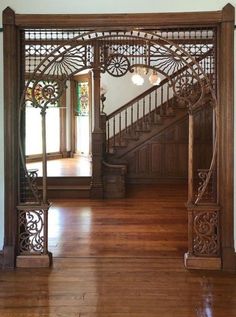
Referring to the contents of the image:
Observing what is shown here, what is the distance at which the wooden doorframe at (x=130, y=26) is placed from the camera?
415cm

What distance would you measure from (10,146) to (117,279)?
5.31ft

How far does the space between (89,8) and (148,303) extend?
272 cm

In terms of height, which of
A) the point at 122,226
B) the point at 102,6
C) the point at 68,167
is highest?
the point at 102,6

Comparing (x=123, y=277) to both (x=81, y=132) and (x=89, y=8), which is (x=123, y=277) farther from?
(x=81, y=132)

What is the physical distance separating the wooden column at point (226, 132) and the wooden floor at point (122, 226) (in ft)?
2.20

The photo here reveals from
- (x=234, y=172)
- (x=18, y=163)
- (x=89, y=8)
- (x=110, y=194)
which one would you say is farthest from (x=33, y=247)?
(x=110, y=194)

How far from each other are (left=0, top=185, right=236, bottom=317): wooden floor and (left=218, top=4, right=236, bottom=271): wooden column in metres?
0.33

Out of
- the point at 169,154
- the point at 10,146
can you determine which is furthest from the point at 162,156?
the point at 10,146

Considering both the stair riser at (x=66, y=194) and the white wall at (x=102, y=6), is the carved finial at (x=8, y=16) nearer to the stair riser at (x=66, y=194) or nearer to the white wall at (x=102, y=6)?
the white wall at (x=102, y=6)

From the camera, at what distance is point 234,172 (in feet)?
13.9

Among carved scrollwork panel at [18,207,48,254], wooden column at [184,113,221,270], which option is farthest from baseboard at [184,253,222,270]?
carved scrollwork panel at [18,207,48,254]

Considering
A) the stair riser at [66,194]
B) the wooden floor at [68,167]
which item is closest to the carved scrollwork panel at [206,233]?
the stair riser at [66,194]

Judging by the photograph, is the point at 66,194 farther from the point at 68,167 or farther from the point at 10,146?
the point at 10,146

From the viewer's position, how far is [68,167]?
34.6 feet
